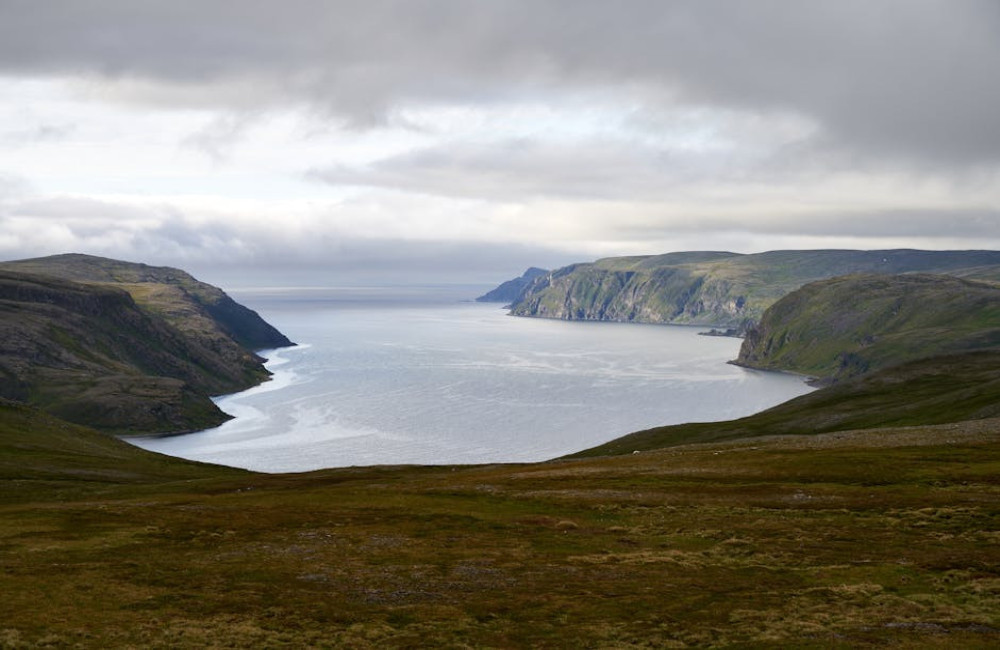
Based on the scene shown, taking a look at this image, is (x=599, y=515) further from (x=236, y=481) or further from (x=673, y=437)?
(x=673, y=437)

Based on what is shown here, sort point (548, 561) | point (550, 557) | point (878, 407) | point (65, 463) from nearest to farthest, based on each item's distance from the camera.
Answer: point (548, 561) → point (550, 557) → point (65, 463) → point (878, 407)

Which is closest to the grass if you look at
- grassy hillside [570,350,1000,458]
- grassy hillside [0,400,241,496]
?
grassy hillside [0,400,241,496]

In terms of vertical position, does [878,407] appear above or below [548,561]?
below

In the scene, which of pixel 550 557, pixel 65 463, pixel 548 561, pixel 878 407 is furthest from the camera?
pixel 878 407

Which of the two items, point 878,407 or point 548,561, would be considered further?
point 878,407

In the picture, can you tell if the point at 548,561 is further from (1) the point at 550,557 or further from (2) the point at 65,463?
(2) the point at 65,463

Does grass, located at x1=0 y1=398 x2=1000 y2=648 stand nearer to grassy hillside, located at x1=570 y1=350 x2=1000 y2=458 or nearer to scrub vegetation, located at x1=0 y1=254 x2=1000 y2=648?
scrub vegetation, located at x1=0 y1=254 x2=1000 y2=648

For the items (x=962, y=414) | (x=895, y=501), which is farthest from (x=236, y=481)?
(x=962, y=414)

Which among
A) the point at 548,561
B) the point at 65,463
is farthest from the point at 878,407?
the point at 65,463
